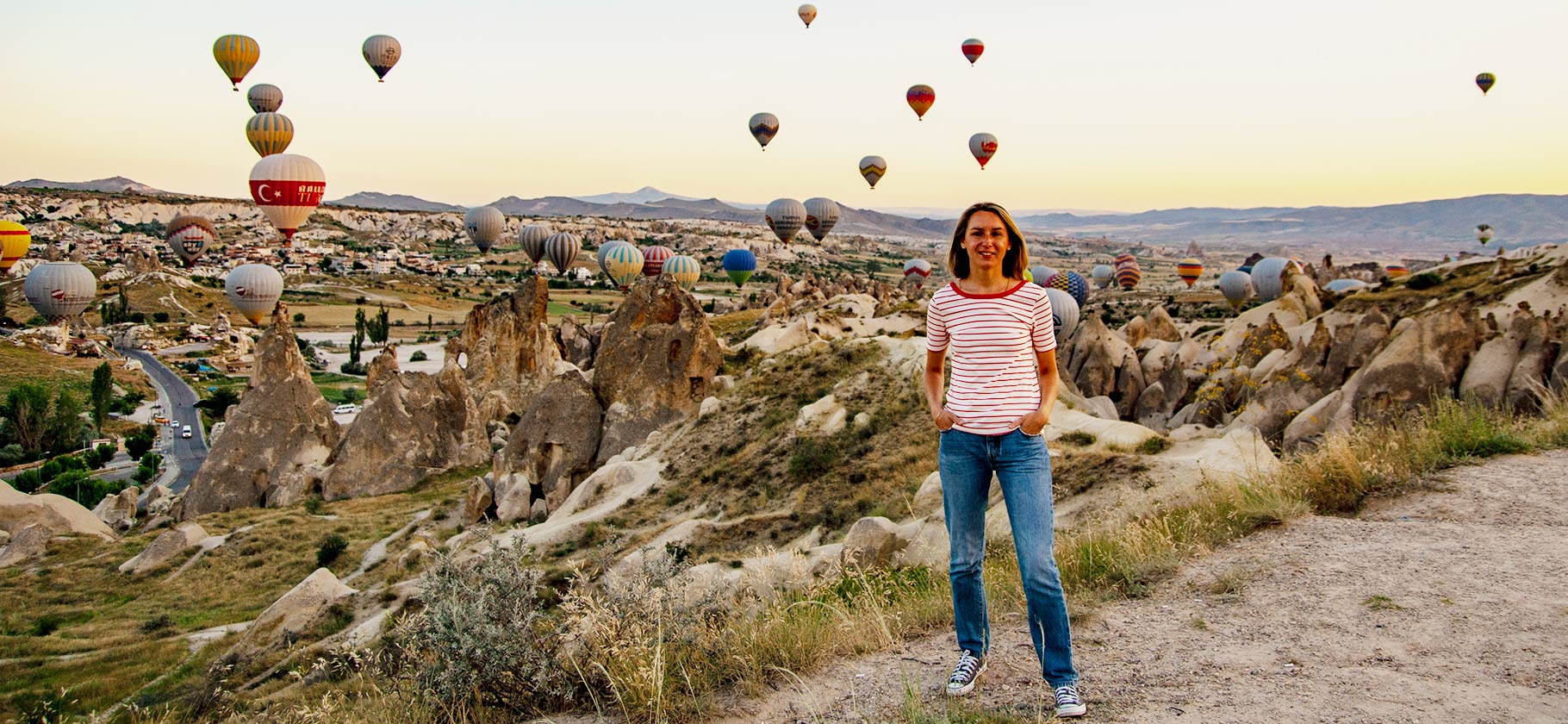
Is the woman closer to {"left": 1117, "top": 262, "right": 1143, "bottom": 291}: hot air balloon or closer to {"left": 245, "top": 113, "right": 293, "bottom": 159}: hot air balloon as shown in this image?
{"left": 245, "top": 113, "right": 293, "bottom": 159}: hot air balloon

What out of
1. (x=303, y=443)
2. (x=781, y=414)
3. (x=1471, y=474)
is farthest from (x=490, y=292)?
(x=1471, y=474)

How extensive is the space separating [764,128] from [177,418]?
36699 millimetres

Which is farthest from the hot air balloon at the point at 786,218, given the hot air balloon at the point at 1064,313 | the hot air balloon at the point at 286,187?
the hot air balloon at the point at 286,187

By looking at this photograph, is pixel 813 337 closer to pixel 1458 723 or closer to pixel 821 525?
pixel 821 525

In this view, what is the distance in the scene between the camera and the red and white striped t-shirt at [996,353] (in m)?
3.95

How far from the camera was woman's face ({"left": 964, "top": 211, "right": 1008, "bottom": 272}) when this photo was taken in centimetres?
407

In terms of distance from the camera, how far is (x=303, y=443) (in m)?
26.3

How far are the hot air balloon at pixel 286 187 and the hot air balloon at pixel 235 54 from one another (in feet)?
49.9

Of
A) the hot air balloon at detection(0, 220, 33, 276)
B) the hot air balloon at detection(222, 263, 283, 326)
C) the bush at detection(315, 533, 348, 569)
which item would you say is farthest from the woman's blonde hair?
the hot air balloon at detection(0, 220, 33, 276)

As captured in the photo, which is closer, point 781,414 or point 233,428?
point 781,414

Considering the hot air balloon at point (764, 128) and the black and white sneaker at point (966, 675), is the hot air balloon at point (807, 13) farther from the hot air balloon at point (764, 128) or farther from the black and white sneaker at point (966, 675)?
the black and white sneaker at point (966, 675)

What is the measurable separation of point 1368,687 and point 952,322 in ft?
6.93

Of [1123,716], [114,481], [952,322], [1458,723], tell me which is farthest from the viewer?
[114,481]

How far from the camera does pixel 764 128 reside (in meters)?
59.8
